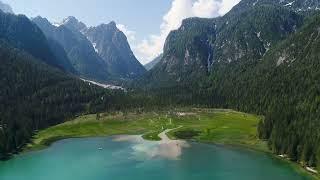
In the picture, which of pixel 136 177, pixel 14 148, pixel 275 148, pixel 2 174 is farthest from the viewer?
pixel 14 148

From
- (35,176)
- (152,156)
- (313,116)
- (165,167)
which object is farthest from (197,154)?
(35,176)

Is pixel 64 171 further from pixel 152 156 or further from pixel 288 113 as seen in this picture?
pixel 288 113

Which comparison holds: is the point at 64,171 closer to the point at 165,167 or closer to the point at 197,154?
the point at 165,167

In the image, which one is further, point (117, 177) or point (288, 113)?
point (288, 113)

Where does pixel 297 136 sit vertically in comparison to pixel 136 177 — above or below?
Answer: above

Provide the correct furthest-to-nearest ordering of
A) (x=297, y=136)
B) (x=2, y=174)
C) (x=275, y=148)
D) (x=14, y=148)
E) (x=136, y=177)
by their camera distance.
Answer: (x=14, y=148)
(x=275, y=148)
(x=297, y=136)
(x=2, y=174)
(x=136, y=177)

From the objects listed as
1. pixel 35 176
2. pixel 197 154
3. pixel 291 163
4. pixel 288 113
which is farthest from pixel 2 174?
pixel 288 113
